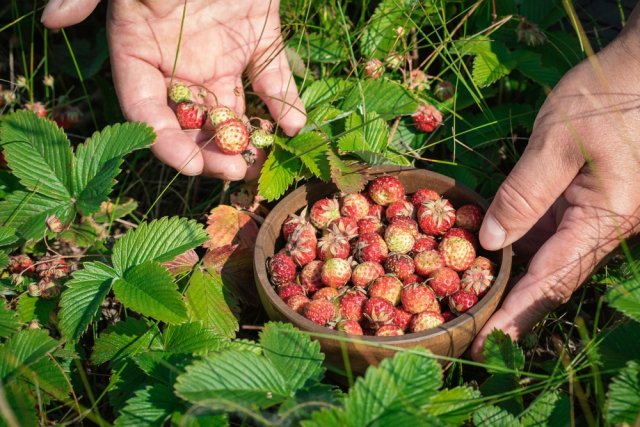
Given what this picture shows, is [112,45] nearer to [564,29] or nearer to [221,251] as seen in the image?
[221,251]

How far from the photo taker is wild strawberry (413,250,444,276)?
182 cm

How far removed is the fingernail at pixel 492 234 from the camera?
5.80 ft

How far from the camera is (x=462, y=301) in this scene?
1701mm

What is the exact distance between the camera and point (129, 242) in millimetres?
1792

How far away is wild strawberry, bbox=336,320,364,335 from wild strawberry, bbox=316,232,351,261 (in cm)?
25

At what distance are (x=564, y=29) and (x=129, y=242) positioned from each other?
5.85ft

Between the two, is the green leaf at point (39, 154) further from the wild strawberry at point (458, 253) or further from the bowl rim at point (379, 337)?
the wild strawberry at point (458, 253)

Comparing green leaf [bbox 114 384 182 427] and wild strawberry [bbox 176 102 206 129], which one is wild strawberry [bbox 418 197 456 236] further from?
green leaf [bbox 114 384 182 427]

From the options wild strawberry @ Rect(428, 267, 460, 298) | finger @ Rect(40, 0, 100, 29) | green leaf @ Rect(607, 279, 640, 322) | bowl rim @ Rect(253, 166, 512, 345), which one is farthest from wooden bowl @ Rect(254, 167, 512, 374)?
finger @ Rect(40, 0, 100, 29)

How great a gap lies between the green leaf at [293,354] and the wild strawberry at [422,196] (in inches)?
25.4

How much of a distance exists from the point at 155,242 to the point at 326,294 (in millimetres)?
477

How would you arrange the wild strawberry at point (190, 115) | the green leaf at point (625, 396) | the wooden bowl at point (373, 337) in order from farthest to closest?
1. the wild strawberry at point (190, 115)
2. the wooden bowl at point (373, 337)
3. the green leaf at point (625, 396)

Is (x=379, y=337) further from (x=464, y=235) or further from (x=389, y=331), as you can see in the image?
(x=464, y=235)

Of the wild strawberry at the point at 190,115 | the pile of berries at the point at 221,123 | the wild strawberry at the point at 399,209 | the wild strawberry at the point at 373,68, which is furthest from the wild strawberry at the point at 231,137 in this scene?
the wild strawberry at the point at 373,68
